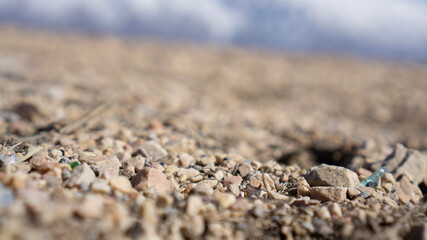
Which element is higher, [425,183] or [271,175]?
[425,183]

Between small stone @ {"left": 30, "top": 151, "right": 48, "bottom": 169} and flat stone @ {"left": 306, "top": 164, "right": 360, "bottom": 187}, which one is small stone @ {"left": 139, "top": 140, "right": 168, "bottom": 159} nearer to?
small stone @ {"left": 30, "top": 151, "right": 48, "bottom": 169}

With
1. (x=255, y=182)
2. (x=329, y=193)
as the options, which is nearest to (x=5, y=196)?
(x=255, y=182)

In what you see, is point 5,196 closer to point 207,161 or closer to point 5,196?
point 5,196

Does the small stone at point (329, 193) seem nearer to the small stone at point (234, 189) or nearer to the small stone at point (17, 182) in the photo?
the small stone at point (234, 189)

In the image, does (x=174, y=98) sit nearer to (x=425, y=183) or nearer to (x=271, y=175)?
(x=271, y=175)

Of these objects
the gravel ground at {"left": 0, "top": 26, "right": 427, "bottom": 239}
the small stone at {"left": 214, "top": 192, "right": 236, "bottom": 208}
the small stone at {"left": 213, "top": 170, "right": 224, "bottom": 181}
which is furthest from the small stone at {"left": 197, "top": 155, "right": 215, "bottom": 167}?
the small stone at {"left": 214, "top": 192, "right": 236, "bottom": 208}

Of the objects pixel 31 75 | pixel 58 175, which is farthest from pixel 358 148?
pixel 31 75

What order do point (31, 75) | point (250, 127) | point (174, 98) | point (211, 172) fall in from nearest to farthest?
point (211, 172)
point (250, 127)
point (174, 98)
point (31, 75)

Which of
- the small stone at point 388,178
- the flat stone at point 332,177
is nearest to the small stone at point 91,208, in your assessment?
the flat stone at point 332,177
